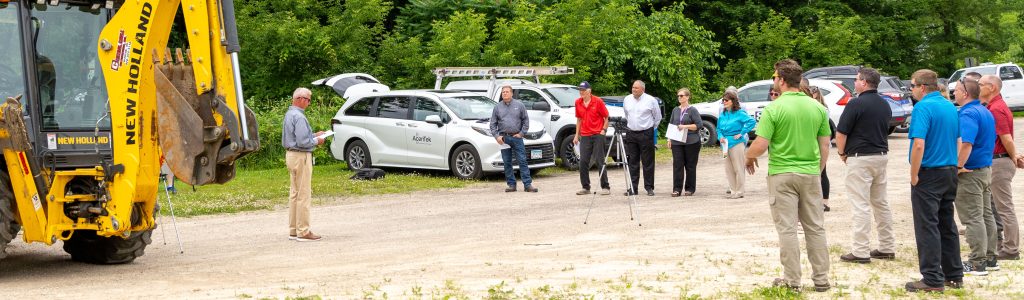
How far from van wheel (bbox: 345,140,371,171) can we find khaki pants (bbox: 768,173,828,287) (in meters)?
13.0

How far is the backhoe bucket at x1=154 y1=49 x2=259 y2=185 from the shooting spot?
956 cm

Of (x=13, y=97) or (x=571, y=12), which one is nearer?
(x=13, y=97)

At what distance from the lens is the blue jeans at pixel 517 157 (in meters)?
17.3

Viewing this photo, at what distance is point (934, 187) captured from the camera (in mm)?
8766

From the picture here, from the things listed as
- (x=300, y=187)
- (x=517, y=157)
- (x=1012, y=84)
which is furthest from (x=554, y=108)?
(x=1012, y=84)

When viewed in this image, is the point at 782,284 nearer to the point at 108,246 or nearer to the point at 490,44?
the point at 108,246

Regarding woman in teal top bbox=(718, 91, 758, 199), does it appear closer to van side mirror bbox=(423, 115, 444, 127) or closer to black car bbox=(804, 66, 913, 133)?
van side mirror bbox=(423, 115, 444, 127)

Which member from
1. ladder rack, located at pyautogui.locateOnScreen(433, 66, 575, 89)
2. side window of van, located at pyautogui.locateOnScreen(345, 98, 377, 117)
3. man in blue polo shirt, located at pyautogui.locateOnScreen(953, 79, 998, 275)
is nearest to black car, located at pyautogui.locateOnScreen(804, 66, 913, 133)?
ladder rack, located at pyautogui.locateOnScreen(433, 66, 575, 89)

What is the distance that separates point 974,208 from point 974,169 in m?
0.31

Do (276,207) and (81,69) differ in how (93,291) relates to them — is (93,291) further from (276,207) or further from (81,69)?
(276,207)

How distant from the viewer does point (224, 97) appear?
31.4 ft

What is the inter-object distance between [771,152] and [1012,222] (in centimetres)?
298

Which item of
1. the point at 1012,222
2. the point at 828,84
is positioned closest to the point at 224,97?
the point at 1012,222

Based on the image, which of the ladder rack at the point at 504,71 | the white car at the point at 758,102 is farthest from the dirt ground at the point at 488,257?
the white car at the point at 758,102
